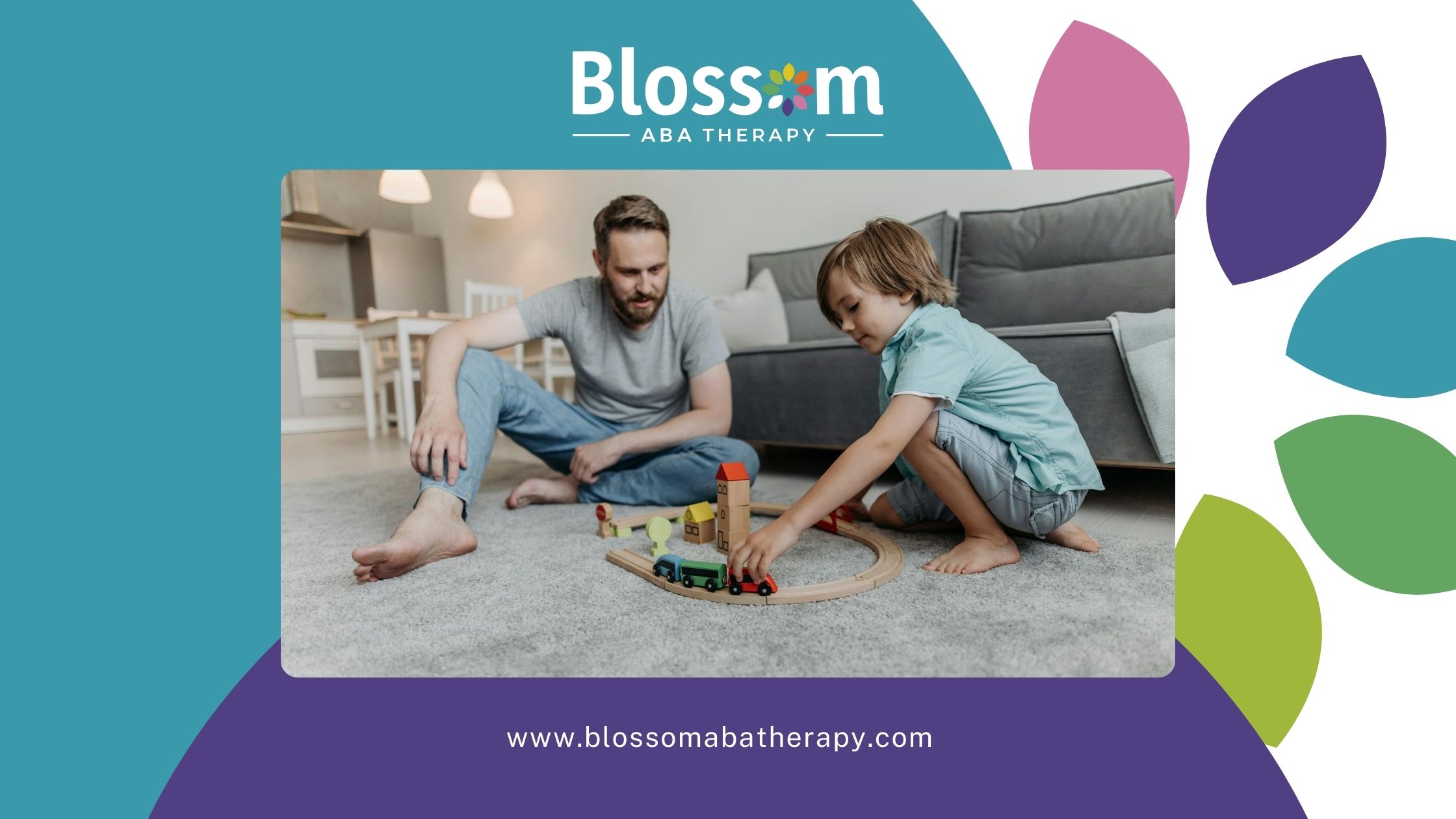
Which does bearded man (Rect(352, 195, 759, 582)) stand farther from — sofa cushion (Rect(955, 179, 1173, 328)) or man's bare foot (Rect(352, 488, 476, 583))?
sofa cushion (Rect(955, 179, 1173, 328))

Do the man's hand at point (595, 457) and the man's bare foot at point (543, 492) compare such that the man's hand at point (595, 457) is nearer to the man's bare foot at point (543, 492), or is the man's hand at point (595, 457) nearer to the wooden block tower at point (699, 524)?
the man's bare foot at point (543, 492)

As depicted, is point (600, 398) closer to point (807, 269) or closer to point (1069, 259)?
point (807, 269)

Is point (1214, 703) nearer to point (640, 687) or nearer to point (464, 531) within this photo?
point (640, 687)

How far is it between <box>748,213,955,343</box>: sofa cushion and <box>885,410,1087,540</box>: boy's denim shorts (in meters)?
0.24

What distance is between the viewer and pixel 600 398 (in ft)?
4.33

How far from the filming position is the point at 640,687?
1.90ft

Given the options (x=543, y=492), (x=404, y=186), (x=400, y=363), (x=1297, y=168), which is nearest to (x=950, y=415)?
(x=1297, y=168)

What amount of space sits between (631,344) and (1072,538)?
32.1 inches

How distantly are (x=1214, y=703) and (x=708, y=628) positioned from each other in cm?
48

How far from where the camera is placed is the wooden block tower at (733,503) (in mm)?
883

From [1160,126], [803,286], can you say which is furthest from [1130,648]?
[803,286]

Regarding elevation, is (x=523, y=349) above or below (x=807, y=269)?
below

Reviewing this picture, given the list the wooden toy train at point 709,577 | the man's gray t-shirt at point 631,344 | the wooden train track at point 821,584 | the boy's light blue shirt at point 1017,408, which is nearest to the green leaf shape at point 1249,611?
the boy's light blue shirt at point 1017,408

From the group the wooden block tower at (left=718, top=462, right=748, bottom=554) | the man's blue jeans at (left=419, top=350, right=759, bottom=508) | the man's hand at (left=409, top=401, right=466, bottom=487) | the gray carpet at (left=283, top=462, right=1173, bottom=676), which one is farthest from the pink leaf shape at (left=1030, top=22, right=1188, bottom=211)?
the man's hand at (left=409, top=401, right=466, bottom=487)
